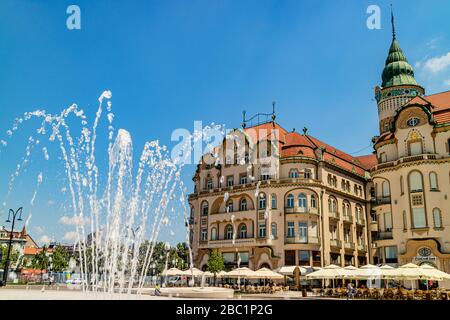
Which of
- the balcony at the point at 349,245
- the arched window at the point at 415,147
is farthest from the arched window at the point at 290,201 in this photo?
the arched window at the point at 415,147

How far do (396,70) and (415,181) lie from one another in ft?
79.6

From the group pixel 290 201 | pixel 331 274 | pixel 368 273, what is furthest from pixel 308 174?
pixel 368 273

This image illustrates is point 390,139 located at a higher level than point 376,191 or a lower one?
higher

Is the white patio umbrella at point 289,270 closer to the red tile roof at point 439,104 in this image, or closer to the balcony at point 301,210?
the balcony at point 301,210

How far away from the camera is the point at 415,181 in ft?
146

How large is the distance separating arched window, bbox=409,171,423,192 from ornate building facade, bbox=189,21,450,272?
0.11m

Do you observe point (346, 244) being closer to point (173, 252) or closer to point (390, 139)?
point (390, 139)

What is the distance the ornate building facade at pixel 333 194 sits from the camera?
4359 centimetres

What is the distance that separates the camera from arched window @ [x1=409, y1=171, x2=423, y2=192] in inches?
1734

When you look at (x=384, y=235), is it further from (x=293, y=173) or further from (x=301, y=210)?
(x=293, y=173)

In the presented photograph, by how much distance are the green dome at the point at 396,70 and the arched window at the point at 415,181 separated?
21.2 metres
